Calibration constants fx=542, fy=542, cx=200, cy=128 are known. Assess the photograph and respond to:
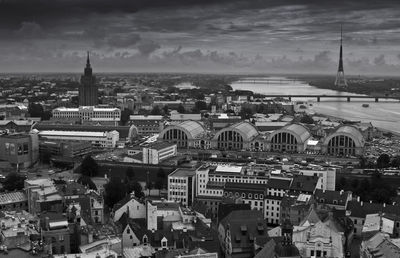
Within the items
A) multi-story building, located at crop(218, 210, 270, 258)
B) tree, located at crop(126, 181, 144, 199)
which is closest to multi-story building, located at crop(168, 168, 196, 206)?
tree, located at crop(126, 181, 144, 199)

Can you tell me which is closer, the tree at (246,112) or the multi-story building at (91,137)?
the multi-story building at (91,137)

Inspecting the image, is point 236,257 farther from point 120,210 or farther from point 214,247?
point 120,210

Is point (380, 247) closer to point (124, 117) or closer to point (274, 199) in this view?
point (274, 199)

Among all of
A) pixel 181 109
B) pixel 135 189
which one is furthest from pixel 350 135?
pixel 181 109

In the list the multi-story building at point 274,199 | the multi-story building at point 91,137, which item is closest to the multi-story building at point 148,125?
the multi-story building at point 91,137

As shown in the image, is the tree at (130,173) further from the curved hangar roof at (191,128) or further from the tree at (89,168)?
the curved hangar roof at (191,128)

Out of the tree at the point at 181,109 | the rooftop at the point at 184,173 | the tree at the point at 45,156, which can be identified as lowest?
the tree at the point at 45,156

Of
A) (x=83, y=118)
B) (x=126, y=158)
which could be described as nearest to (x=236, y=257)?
(x=126, y=158)

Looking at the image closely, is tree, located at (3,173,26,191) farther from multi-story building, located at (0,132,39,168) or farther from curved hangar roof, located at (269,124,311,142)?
curved hangar roof, located at (269,124,311,142)
